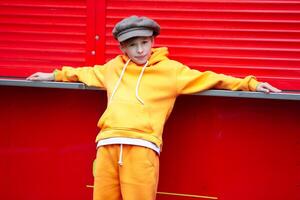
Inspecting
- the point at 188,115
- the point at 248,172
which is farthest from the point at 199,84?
the point at 248,172

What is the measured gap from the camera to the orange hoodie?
90.6 inches

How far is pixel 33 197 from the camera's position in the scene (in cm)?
297

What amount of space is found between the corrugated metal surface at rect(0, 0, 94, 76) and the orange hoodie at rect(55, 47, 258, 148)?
15.0 inches

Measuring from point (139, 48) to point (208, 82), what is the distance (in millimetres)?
430

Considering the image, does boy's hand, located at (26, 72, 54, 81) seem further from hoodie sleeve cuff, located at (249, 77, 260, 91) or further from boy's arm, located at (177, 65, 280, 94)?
hoodie sleeve cuff, located at (249, 77, 260, 91)

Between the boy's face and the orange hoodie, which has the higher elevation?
the boy's face

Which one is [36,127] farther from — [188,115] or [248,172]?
[248,172]

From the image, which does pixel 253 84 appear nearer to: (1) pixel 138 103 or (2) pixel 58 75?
(1) pixel 138 103

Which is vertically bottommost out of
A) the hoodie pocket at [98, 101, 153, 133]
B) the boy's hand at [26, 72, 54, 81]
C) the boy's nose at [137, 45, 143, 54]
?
the hoodie pocket at [98, 101, 153, 133]

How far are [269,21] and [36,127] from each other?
163 centimetres

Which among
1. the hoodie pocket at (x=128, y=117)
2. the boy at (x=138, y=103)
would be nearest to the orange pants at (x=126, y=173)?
the boy at (x=138, y=103)

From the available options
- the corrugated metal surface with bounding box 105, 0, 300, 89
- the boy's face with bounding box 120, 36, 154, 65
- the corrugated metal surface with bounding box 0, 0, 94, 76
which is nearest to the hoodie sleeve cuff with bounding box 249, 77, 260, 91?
the corrugated metal surface with bounding box 105, 0, 300, 89

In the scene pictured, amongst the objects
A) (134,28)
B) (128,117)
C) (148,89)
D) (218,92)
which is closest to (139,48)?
(134,28)

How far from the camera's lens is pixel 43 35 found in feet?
8.98
